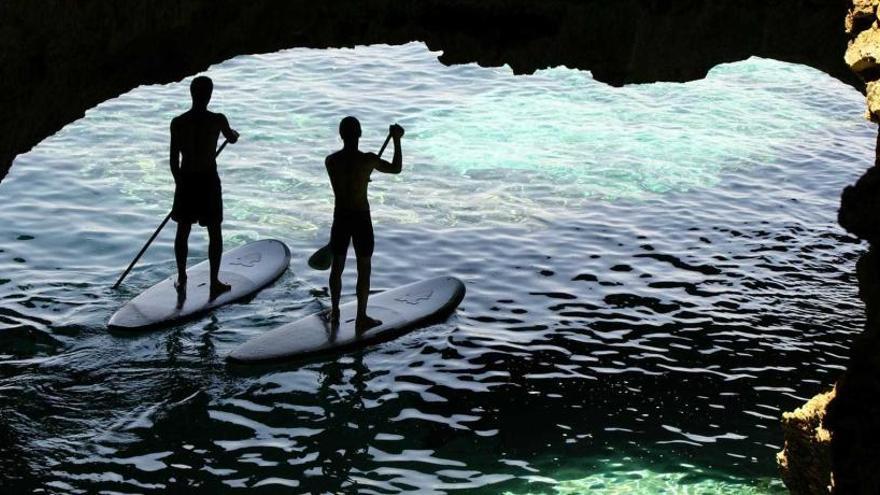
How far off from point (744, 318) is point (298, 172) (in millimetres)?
7953

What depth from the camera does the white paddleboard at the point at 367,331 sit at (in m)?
11.9

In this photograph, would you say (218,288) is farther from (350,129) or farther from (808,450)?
(808,450)

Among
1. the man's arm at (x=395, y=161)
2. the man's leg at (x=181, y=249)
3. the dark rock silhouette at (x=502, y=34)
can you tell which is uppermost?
the dark rock silhouette at (x=502, y=34)

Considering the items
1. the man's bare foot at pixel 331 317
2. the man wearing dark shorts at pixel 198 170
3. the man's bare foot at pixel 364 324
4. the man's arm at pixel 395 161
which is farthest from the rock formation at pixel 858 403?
the man wearing dark shorts at pixel 198 170

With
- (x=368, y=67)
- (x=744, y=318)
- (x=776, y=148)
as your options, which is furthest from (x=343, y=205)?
(x=368, y=67)

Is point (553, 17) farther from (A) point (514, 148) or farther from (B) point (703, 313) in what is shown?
(A) point (514, 148)

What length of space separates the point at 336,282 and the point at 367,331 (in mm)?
608

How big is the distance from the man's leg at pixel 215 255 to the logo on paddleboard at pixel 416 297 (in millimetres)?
1942

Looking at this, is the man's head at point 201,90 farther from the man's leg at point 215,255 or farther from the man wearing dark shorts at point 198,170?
the man's leg at point 215,255

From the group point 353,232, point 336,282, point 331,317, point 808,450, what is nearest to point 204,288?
point 331,317

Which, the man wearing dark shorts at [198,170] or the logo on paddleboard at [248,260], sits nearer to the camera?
the man wearing dark shorts at [198,170]

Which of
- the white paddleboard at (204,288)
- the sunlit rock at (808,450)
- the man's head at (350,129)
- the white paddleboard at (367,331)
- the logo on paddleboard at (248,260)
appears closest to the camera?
the sunlit rock at (808,450)

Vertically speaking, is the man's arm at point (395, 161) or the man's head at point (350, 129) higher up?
the man's head at point (350, 129)

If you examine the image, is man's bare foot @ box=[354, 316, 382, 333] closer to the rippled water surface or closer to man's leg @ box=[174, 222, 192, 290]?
the rippled water surface
